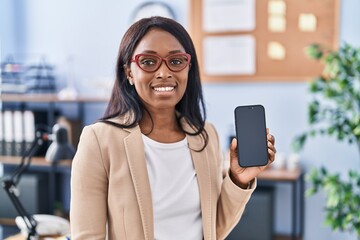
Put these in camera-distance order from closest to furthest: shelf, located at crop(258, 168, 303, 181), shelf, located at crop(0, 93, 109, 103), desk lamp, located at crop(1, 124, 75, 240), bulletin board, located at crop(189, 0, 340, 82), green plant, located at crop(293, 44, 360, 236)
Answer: desk lamp, located at crop(1, 124, 75, 240)
green plant, located at crop(293, 44, 360, 236)
shelf, located at crop(258, 168, 303, 181)
bulletin board, located at crop(189, 0, 340, 82)
shelf, located at crop(0, 93, 109, 103)

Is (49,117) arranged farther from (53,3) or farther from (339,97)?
(339,97)

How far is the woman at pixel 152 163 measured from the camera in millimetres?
1051

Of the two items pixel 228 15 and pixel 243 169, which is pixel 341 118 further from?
pixel 243 169

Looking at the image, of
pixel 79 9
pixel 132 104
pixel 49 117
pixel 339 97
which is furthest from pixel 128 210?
pixel 79 9

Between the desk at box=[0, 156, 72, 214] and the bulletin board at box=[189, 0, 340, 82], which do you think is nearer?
the bulletin board at box=[189, 0, 340, 82]

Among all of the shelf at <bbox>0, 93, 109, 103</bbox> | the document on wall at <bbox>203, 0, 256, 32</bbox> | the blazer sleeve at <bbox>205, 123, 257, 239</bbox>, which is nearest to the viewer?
the blazer sleeve at <bbox>205, 123, 257, 239</bbox>

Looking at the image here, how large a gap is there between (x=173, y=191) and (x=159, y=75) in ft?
1.00

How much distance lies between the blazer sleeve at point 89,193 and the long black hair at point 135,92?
110 mm

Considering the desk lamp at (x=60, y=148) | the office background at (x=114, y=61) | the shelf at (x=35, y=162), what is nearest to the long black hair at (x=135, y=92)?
the desk lamp at (x=60, y=148)

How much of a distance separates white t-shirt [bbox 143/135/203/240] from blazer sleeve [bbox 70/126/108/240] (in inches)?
5.2

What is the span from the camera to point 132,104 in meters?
1.16

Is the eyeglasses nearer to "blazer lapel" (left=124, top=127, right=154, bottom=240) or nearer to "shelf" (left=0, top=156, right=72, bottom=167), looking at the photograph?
"blazer lapel" (left=124, top=127, right=154, bottom=240)

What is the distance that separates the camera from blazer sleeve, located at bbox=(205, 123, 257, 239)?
1145mm

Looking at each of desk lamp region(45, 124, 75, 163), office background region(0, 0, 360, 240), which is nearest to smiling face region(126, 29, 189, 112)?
desk lamp region(45, 124, 75, 163)
